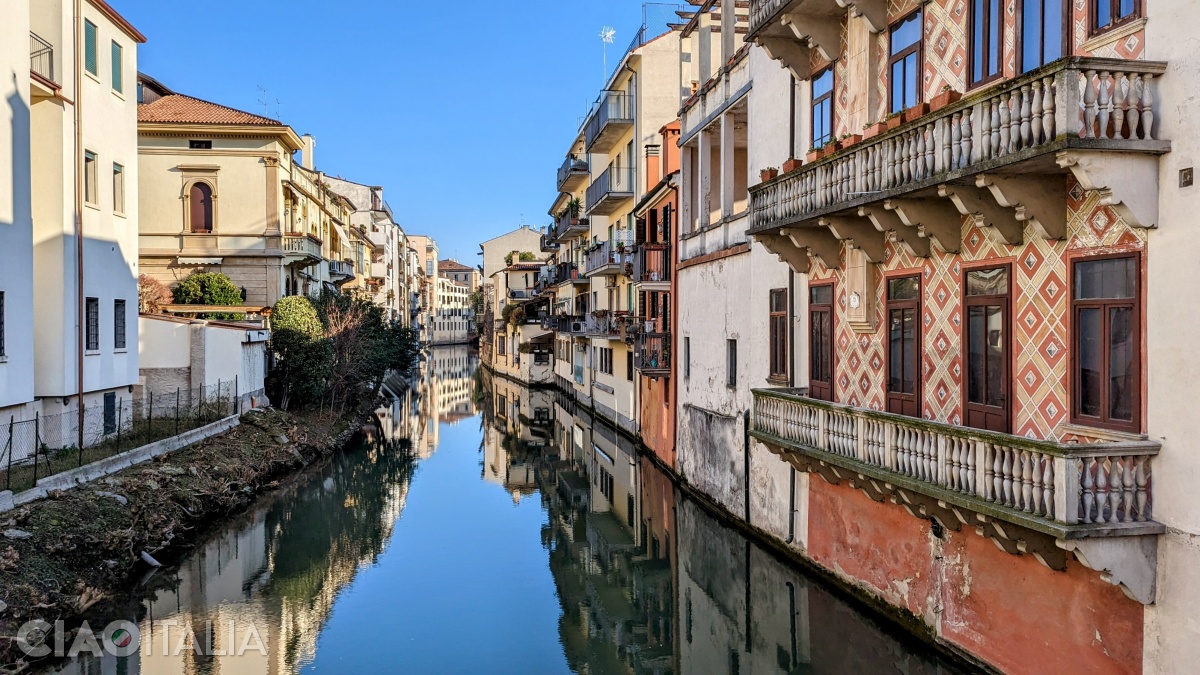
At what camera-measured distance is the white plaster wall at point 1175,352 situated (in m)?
6.86

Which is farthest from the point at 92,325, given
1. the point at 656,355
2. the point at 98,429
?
the point at 656,355

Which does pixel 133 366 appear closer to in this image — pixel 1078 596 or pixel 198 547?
pixel 198 547

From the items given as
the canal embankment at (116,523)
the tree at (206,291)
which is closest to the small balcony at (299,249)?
the tree at (206,291)

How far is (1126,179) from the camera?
283 inches

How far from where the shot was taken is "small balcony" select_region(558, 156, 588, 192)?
45.1 meters

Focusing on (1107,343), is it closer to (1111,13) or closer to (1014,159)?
(1014,159)

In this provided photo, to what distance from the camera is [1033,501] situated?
7590 mm

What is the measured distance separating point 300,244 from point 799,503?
28.5m

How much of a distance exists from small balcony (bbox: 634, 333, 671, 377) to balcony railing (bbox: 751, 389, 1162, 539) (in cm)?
1377

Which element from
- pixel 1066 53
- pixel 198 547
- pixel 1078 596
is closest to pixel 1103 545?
pixel 1078 596

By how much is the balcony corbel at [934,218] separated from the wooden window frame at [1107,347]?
73.6 inches

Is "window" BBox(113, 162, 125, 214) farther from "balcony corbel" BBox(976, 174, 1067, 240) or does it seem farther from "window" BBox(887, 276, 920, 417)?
"balcony corbel" BBox(976, 174, 1067, 240)

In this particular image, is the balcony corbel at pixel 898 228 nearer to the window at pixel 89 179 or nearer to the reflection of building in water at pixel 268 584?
the reflection of building in water at pixel 268 584

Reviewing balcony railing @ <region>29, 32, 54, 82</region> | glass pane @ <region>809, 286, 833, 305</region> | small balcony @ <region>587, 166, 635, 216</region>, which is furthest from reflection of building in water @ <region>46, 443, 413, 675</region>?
small balcony @ <region>587, 166, 635, 216</region>
